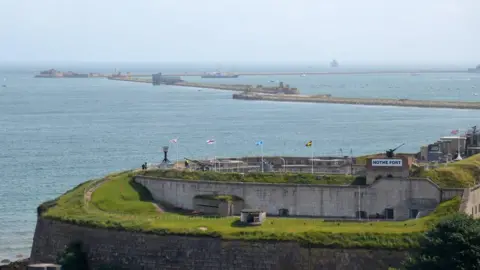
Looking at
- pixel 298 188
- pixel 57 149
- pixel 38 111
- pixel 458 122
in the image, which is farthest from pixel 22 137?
pixel 298 188

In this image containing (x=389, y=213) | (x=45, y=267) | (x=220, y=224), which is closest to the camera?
(x=45, y=267)

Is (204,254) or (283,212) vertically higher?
(283,212)

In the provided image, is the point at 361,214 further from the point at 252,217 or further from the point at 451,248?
the point at 451,248

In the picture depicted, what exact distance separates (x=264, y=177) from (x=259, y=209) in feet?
6.55

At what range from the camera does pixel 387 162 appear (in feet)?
161

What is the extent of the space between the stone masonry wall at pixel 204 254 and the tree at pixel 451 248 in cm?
493

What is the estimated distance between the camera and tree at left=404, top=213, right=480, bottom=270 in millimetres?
35688

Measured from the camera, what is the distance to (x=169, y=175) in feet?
176

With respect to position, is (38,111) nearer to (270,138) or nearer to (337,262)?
(270,138)

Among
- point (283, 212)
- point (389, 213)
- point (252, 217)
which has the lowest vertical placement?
point (283, 212)

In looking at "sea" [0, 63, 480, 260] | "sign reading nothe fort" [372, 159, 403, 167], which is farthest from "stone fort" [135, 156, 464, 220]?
"sea" [0, 63, 480, 260]

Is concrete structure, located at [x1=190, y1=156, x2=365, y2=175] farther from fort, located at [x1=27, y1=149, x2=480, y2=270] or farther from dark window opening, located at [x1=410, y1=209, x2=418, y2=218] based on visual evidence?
dark window opening, located at [x1=410, y1=209, x2=418, y2=218]

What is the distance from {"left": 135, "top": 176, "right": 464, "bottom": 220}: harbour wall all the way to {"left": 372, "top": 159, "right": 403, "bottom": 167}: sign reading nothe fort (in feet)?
2.33

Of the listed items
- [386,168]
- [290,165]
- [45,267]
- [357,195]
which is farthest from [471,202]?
[45,267]
